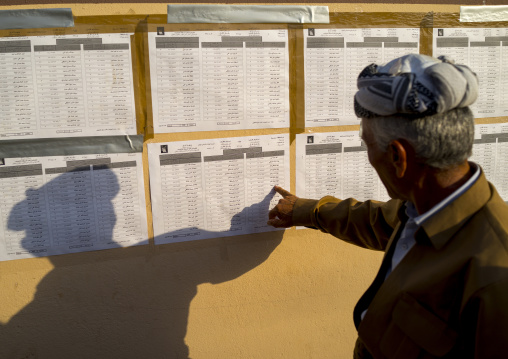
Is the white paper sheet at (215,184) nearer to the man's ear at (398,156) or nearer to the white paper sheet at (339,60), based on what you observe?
the white paper sheet at (339,60)

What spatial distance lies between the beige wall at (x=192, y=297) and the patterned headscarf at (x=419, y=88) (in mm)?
940

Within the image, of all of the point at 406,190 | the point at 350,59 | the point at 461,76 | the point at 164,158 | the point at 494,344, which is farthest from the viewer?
the point at 350,59

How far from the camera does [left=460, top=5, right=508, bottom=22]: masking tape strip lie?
2076 millimetres

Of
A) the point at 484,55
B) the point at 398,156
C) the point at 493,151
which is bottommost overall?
the point at 493,151

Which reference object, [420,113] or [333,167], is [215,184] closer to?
[333,167]

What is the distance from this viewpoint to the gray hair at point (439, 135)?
3.50 ft

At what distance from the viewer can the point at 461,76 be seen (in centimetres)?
105

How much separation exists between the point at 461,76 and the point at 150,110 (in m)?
1.18

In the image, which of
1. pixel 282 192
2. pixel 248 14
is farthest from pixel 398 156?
pixel 248 14

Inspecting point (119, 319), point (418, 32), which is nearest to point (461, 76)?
point (418, 32)

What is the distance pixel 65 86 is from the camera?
66.6 inches

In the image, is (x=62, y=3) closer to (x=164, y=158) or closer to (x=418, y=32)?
(x=164, y=158)

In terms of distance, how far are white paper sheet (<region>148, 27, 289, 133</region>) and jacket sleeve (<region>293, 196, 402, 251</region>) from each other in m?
0.41

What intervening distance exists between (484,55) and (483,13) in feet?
0.65
